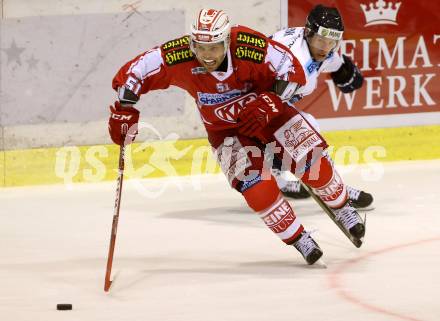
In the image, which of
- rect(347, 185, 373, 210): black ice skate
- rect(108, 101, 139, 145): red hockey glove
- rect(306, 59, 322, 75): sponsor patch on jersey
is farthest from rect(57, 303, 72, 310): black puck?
rect(347, 185, 373, 210): black ice skate

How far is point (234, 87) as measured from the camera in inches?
221

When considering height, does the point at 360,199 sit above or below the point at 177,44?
below

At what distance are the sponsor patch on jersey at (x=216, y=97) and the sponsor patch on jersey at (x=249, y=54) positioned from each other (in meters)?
0.20

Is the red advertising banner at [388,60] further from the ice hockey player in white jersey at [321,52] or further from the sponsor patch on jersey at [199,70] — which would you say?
the sponsor patch on jersey at [199,70]

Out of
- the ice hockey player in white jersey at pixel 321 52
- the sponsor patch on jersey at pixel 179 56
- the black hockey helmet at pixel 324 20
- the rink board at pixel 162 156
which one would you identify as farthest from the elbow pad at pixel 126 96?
the rink board at pixel 162 156

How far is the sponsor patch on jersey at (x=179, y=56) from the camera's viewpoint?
217 inches

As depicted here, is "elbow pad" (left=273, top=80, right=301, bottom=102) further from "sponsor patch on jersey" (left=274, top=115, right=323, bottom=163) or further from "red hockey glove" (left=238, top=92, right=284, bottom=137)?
"sponsor patch on jersey" (left=274, top=115, right=323, bottom=163)

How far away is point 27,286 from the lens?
541 cm

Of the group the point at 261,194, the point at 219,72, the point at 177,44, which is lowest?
the point at 261,194

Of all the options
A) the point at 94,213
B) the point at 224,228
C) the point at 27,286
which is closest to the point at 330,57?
the point at 224,228

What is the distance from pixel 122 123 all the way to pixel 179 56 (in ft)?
1.27

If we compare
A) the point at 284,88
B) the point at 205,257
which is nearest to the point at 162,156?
the point at 205,257

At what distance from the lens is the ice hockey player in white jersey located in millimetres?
6406

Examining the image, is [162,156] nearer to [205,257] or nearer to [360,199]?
[360,199]
